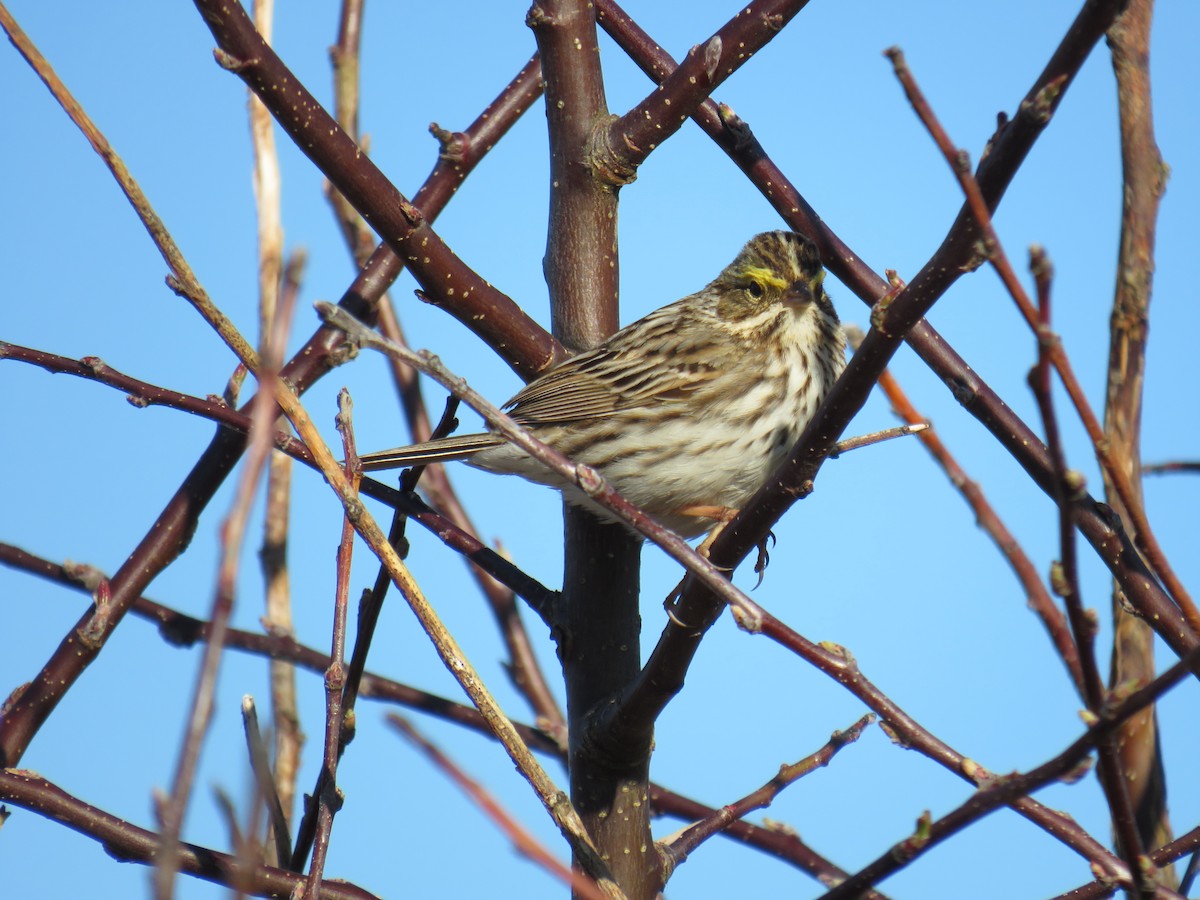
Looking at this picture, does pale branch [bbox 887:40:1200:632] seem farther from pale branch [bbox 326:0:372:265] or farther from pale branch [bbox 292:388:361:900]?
pale branch [bbox 326:0:372:265]

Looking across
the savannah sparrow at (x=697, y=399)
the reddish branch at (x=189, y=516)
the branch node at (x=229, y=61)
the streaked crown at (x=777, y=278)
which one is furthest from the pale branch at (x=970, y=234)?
the branch node at (x=229, y=61)

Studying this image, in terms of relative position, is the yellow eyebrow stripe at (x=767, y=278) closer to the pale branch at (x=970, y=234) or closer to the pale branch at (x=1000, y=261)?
the pale branch at (x=970, y=234)

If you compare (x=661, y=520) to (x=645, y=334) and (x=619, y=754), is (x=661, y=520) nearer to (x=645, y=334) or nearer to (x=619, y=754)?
(x=645, y=334)

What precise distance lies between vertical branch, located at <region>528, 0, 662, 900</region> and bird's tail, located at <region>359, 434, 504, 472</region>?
672 mm

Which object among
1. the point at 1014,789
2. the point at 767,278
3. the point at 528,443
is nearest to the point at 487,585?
the point at 767,278

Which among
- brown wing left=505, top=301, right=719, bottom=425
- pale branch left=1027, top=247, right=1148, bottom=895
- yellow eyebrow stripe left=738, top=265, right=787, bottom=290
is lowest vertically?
pale branch left=1027, top=247, right=1148, bottom=895

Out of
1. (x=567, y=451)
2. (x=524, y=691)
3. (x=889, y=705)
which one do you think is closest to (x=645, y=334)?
(x=567, y=451)

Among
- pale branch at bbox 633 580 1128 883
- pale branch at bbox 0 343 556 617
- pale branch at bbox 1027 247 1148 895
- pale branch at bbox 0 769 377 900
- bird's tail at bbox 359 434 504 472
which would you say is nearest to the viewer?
pale branch at bbox 1027 247 1148 895

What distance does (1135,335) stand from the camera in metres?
3.32

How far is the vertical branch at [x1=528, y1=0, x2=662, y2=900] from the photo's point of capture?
12.6ft

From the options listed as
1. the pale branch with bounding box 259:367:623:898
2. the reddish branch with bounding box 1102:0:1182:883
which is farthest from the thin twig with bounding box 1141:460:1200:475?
the pale branch with bounding box 259:367:623:898

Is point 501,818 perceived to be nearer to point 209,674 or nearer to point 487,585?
point 209,674

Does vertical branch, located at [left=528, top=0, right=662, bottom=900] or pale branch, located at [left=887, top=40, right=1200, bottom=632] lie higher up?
vertical branch, located at [left=528, top=0, right=662, bottom=900]

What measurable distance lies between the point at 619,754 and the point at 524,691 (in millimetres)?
1184
